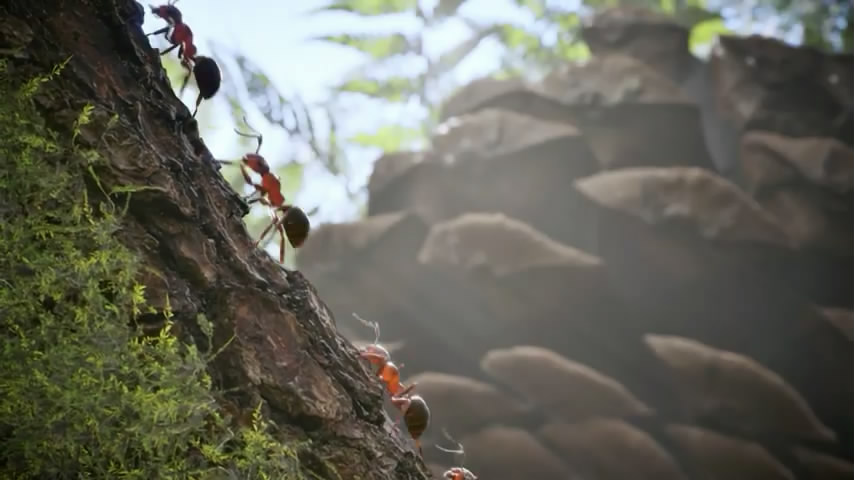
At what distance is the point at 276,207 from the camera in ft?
2.55

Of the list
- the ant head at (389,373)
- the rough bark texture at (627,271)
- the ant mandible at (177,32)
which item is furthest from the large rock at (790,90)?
the ant mandible at (177,32)

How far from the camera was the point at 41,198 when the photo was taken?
1.53 ft

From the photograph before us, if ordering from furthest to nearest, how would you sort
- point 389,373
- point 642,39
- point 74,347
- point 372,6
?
1. point 372,6
2. point 642,39
3. point 389,373
4. point 74,347

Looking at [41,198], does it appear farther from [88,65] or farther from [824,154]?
[824,154]

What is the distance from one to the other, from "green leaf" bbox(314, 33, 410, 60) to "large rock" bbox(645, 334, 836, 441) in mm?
1057

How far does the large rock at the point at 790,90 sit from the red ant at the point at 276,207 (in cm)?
121

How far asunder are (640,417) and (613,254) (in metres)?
0.32

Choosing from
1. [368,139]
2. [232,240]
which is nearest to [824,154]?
[368,139]

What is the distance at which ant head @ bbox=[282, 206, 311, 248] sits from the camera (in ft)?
2.39

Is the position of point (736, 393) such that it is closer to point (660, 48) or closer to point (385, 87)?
point (660, 48)

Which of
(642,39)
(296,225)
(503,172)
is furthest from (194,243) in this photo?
(642,39)

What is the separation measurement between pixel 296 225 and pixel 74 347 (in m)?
0.30

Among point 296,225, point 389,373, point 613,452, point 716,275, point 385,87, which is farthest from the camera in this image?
point 385,87

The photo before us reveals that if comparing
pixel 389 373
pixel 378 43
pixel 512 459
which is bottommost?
pixel 512 459
